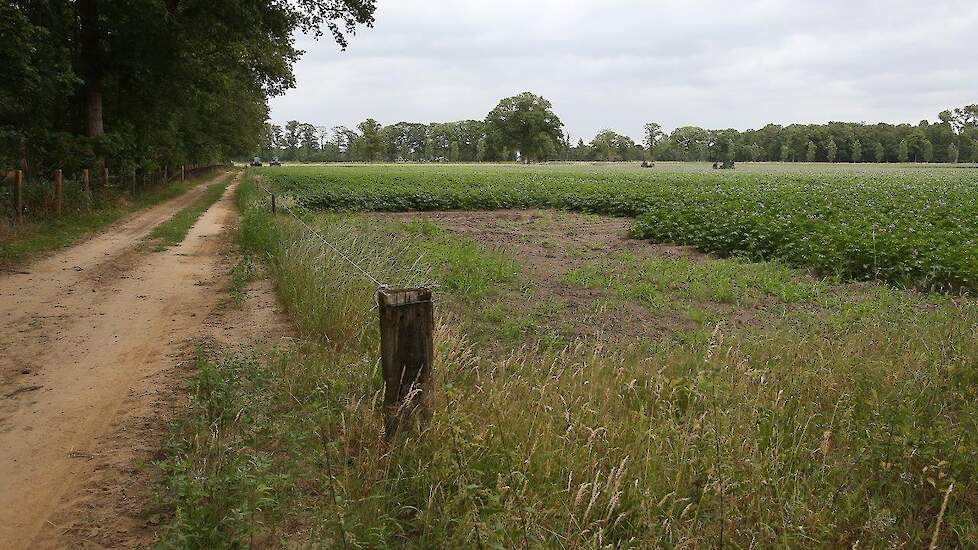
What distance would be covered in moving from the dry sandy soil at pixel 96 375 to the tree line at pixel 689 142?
84.8 meters

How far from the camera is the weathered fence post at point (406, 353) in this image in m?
3.71

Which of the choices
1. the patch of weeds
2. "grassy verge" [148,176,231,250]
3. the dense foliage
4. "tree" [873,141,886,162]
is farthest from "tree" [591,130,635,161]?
the patch of weeds

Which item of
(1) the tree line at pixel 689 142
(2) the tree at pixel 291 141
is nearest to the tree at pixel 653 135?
(1) the tree line at pixel 689 142

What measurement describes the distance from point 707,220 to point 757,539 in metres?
15.3

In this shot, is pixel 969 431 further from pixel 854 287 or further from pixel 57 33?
pixel 57 33

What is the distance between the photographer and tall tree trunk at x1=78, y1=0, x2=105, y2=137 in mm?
21875

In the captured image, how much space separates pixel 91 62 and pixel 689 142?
439ft

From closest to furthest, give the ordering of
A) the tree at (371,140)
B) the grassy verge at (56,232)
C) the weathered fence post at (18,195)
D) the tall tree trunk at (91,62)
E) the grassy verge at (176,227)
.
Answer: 1. the grassy verge at (56,232)
2. the weathered fence post at (18,195)
3. the grassy verge at (176,227)
4. the tall tree trunk at (91,62)
5. the tree at (371,140)

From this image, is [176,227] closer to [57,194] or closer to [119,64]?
[57,194]

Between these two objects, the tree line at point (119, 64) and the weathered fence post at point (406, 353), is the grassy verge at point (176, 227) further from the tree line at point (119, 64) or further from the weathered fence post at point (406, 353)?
the weathered fence post at point (406, 353)

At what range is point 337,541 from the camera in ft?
10.3

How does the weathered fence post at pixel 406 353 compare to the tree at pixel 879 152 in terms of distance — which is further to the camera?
the tree at pixel 879 152

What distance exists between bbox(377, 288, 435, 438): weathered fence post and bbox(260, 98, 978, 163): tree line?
92.0 meters

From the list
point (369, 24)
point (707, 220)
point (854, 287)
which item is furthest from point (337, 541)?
point (369, 24)
